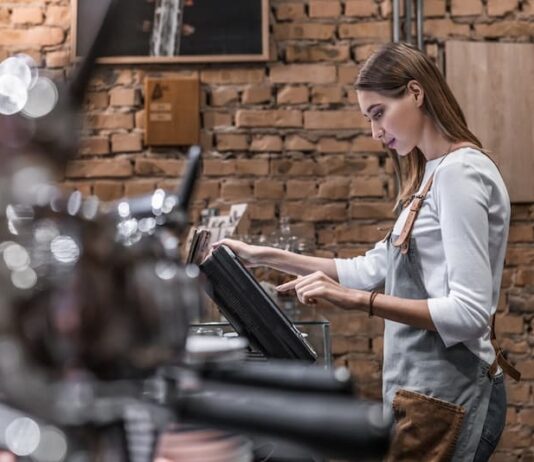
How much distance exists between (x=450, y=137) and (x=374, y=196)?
5.06 ft

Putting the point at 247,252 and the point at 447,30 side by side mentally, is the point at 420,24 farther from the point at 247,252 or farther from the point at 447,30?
the point at 247,252

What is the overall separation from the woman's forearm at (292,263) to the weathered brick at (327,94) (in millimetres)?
1318

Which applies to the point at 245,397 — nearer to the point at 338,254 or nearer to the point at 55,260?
the point at 55,260

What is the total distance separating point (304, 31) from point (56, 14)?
104cm

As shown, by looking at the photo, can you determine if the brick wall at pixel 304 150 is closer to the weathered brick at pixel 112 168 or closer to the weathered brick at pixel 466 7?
the weathered brick at pixel 112 168

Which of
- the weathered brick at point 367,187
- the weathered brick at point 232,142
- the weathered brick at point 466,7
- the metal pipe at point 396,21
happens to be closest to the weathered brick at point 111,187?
the weathered brick at point 232,142

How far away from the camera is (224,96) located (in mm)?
3260

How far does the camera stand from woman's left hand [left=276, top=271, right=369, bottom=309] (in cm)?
150

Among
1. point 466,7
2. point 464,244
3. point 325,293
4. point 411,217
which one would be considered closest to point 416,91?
point 411,217

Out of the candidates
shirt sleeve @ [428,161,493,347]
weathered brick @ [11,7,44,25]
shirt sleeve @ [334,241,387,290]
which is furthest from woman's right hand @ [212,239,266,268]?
weathered brick @ [11,7,44,25]

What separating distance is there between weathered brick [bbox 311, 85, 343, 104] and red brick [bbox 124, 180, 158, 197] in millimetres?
771

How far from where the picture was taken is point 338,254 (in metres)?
3.21

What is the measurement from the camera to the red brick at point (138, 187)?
10.5ft

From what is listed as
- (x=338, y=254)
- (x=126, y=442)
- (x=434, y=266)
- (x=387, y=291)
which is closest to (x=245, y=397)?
(x=126, y=442)
